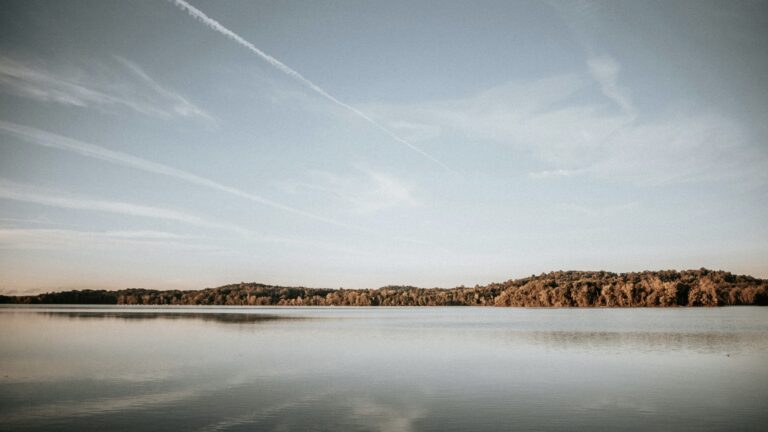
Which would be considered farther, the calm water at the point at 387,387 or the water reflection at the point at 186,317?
the water reflection at the point at 186,317

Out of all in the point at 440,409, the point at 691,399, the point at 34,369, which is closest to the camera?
the point at 440,409

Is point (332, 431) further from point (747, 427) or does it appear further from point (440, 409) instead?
point (747, 427)

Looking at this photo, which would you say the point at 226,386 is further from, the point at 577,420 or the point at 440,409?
the point at 577,420

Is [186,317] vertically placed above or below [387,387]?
below

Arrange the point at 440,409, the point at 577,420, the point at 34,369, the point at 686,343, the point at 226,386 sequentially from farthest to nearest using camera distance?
1. the point at 686,343
2. the point at 34,369
3. the point at 226,386
4. the point at 440,409
5. the point at 577,420

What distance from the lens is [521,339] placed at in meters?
60.8

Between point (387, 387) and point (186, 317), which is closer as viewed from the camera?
point (387, 387)

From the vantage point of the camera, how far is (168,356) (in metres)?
44.1

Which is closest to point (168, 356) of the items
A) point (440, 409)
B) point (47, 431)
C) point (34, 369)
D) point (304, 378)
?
point (34, 369)

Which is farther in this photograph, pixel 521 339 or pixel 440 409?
pixel 521 339

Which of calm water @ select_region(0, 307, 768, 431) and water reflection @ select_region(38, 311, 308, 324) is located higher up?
calm water @ select_region(0, 307, 768, 431)

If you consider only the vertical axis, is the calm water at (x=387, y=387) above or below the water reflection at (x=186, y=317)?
above

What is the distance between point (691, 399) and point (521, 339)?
35.3 m

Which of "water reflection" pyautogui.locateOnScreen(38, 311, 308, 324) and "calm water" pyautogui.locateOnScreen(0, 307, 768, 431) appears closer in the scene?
"calm water" pyautogui.locateOnScreen(0, 307, 768, 431)
